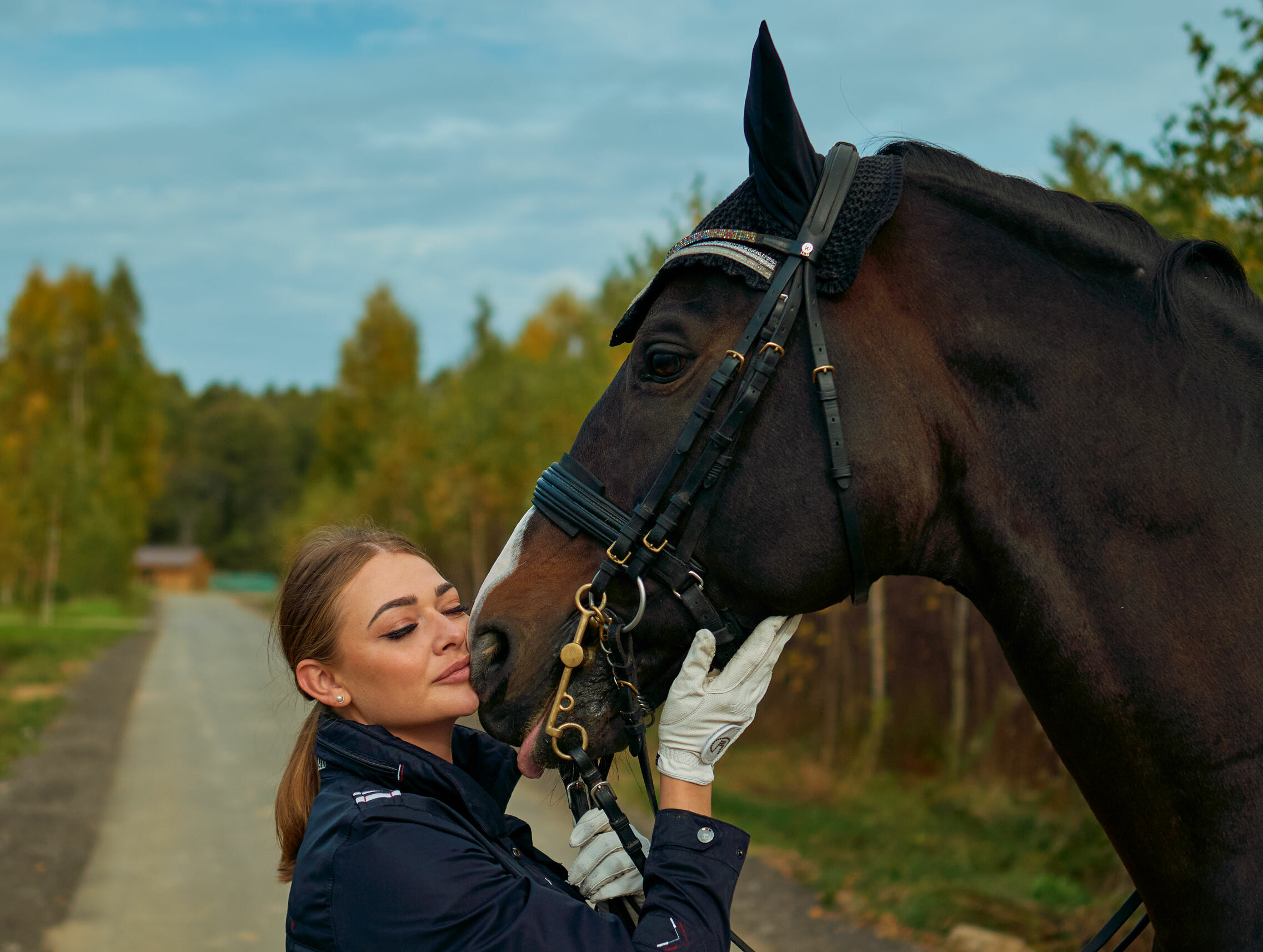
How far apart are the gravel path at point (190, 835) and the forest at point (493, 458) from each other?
246cm

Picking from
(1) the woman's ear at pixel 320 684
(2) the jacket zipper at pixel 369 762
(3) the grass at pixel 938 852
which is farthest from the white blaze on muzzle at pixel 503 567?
(3) the grass at pixel 938 852

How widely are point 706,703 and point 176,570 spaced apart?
91.5 m

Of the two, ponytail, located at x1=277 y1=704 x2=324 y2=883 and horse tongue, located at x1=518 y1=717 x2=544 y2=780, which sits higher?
horse tongue, located at x1=518 y1=717 x2=544 y2=780

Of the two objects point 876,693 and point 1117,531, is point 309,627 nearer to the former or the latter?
point 1117,531

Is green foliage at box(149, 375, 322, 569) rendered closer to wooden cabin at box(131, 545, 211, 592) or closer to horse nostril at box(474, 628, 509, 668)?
wooden cabin at box(131, 545, 211, 592)

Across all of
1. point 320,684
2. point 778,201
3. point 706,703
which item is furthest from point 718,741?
point 778,201

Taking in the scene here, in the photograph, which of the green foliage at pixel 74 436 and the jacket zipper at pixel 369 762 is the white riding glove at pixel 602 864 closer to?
the jacket zipper at pixel 369 762

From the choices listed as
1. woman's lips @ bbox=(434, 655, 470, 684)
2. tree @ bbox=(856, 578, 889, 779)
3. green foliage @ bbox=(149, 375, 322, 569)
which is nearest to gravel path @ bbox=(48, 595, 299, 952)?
woman's lips @ bbox=(434, 655, 470, 684)

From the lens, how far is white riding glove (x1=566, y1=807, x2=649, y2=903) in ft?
7.08

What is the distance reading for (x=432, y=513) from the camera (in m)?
21.7

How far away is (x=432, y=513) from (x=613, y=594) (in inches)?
792

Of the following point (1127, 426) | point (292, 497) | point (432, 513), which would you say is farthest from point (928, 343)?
point (292, 497)

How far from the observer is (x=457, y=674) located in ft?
7.35

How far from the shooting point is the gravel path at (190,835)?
621cm
